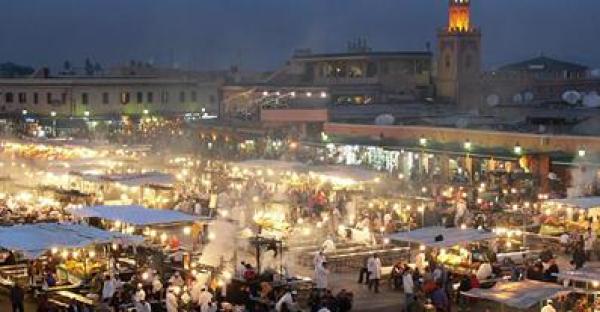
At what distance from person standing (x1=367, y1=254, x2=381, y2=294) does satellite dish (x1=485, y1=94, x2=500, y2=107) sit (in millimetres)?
37421

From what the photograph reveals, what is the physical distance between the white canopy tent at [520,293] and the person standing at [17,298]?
24.4 ft

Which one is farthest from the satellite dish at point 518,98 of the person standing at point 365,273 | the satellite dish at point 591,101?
the person standing at point 365,273

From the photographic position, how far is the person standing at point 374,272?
61.9ft

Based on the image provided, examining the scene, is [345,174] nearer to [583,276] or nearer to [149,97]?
[583,276]

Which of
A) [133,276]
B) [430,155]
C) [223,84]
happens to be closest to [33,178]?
[430,155]

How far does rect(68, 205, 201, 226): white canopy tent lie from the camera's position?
20.5 metres

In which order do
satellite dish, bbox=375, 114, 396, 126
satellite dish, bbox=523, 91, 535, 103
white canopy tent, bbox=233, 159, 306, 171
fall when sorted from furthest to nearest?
satellite dish, bbox=523, 91, 535, 103 → satellite dish, bbox=375, 114, 396, 126 → white canopy tent, bbox=233, 159, 306, 171

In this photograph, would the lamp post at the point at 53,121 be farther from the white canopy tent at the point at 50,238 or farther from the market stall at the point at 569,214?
the white canopy tent at the point at 50,238

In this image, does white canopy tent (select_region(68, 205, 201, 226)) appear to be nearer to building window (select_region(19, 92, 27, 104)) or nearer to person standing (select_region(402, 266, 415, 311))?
person standing (select_region(402, 266, 415, 311))

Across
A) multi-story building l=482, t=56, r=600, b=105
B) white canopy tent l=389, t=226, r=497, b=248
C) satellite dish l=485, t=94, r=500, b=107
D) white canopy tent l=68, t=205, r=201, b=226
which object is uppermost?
multi-story building l=482, t=56, r=600, b=105

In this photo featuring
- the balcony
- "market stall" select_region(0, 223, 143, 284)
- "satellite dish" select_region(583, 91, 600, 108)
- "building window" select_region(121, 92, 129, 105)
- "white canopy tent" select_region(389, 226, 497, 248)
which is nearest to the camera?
"market stall" select_region(0, 223, 143, 284)

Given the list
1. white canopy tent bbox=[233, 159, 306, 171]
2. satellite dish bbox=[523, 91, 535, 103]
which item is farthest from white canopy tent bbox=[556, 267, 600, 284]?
satellite dish bbox=[523, 91, 535, 103]

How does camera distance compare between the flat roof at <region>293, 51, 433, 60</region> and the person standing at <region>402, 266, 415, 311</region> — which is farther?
the flat roof at <region>293, 51, 433, 60</region>

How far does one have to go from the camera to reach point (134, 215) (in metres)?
21.0
